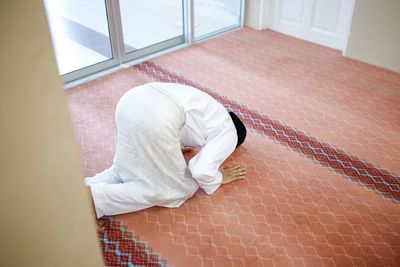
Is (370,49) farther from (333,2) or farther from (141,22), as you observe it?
(141,22)

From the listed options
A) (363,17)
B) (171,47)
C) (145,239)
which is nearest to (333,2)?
(363,17)

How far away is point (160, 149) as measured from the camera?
75.3 inches

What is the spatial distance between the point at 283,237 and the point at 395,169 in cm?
94

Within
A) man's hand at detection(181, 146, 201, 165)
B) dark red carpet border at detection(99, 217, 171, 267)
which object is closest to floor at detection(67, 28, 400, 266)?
dark red carpet border at detection(99, 217, 171, 267)

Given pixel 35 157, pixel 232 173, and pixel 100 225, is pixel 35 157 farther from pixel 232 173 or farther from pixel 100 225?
pixel 232 173

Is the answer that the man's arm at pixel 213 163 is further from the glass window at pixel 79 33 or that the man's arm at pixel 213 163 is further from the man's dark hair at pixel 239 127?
the glass window at pixel 79 33

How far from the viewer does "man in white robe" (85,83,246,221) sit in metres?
1.90

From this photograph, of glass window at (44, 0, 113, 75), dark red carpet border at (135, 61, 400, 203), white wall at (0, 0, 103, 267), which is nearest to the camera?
Result: white wall at (0, 0, 103, 267)

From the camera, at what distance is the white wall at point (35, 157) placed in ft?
1.48

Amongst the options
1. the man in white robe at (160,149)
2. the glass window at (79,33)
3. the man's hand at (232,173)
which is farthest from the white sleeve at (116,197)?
the glass window at (79,33)

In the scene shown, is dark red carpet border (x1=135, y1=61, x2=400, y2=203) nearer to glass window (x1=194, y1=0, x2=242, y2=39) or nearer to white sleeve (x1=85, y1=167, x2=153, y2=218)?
white sleeve (x1=85, y1=167, x2=153, y2=218)

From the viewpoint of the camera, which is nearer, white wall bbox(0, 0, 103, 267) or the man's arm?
A: white wall bbox(0, 0, 103, 267)

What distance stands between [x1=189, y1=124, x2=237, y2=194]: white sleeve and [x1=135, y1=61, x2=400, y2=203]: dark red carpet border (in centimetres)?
57

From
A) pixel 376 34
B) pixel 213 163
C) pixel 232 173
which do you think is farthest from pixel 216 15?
pixel 213 163
